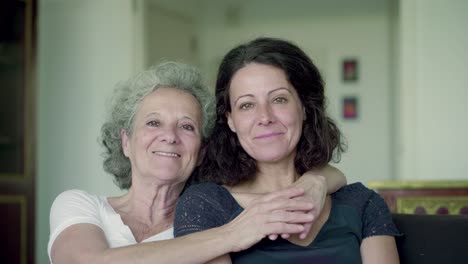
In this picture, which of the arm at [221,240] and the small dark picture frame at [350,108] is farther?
the small dark picture frame at [350,108]

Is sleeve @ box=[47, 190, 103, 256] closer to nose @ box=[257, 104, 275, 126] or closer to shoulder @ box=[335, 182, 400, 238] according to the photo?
nose @ box=[257, 104, 275, 126]

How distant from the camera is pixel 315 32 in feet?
22.6

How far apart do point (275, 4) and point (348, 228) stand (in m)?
5.41

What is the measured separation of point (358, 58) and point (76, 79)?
298 cm

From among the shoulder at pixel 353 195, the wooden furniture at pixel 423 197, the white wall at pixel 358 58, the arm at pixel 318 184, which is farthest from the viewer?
the white wall at pixel 358 58

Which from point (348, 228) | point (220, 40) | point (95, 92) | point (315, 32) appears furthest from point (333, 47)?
point (348, 228)

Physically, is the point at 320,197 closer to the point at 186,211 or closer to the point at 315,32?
the point at 186,211

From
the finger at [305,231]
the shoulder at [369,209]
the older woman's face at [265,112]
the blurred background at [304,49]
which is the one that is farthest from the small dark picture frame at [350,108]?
the finger at [305,231]

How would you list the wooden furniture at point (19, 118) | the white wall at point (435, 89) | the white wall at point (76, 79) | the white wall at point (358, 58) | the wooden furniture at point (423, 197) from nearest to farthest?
the wooden furniture at point (423, 197)
the wooden furniture at point (19, 118)
the white wall at point (435, 89)
the white wall at point (76, 79)
the white wall at point (358, 58)

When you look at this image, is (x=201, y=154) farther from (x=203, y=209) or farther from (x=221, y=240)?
(x=221, y=240)

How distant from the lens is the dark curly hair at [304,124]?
197 cm

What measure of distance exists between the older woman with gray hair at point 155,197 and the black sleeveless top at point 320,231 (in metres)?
0.09

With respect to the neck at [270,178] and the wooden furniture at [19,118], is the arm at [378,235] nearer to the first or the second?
the neck at [270,178]

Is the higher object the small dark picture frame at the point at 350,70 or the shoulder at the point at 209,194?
the small dark picture frame at the point at 350,70
